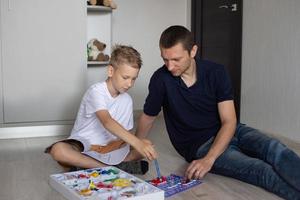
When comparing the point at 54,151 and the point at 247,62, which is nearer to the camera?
the point at 54,151

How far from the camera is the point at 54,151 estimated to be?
1.58 meters

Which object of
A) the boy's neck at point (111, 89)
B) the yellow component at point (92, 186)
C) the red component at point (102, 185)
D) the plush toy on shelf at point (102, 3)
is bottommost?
the red component at point (102, 185)

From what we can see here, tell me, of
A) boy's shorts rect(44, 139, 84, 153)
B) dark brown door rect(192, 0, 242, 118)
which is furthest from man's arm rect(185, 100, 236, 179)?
dark brown door rect(192, 0, 242, 118)

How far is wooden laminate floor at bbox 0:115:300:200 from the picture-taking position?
1431 millimetres

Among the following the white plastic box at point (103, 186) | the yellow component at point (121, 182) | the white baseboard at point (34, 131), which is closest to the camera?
the white plastic box at point (103, 186)

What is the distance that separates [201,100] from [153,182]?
1.26ft

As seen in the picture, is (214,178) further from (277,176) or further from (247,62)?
(247,62)

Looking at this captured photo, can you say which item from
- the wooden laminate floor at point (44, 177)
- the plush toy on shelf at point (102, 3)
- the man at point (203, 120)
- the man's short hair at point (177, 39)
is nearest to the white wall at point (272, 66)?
the wooden laminate floor at point (44, 177)

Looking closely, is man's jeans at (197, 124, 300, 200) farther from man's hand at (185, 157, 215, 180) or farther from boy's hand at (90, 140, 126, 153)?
boy's hand at (90, 140, 126, 153)

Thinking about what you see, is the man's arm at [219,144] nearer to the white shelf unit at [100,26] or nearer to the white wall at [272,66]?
the white wall at [272,66]

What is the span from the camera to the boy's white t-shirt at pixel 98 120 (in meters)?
1.63

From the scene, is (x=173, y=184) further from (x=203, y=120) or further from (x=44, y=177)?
(x=44, y=177)

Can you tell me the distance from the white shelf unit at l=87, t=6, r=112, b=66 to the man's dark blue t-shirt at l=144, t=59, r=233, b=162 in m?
1.28

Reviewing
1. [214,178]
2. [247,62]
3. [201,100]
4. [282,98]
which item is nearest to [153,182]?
[214,178]
